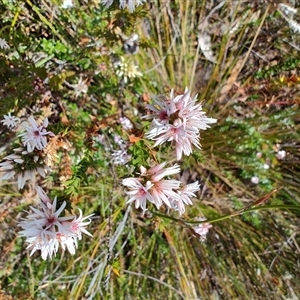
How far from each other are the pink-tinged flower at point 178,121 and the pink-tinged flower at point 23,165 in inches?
16.1

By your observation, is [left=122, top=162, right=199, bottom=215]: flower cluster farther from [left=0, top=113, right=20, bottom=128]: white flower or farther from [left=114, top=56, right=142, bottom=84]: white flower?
[left=114, top=56, right=142, bottom=84]: white flower

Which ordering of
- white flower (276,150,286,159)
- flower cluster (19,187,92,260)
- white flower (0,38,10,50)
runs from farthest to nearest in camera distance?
white flower (276,150,286,159) < white flower (0,38,10,50) < flower cluster (19,187,92,260)

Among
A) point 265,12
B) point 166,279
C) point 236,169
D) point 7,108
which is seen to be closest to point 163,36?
point 265,12

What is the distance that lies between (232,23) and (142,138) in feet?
4.45

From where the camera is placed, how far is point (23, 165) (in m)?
1.46

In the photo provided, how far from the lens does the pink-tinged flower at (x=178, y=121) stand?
4.18ft

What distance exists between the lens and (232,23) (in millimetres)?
2451

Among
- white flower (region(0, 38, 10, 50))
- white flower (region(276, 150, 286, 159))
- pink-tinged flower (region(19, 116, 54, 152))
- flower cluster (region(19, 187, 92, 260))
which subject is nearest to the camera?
flower cluster (region(19, 187, 92, 260))

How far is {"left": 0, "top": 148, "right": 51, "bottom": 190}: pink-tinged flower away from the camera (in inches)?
56.8

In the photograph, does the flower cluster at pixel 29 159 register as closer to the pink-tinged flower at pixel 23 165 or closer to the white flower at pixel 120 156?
the pink-tinged flower at pixel 23 165

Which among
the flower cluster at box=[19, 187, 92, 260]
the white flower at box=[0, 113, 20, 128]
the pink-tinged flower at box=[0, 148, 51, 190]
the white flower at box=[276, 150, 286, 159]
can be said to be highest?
the white flower at box=[0, 113, 20, 128]

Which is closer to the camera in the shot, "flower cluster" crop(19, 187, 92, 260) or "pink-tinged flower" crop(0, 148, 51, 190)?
"flower cluster" crop(19, 187, 92, 260)

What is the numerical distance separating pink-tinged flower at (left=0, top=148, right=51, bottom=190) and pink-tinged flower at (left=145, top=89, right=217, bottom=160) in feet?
1.35

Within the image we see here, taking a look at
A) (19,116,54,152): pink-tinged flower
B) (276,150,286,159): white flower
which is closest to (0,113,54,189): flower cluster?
(19,116,54,152): pink-tinged flower
